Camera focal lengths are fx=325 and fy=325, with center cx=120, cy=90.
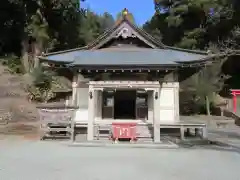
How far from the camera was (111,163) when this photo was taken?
937 centimetres

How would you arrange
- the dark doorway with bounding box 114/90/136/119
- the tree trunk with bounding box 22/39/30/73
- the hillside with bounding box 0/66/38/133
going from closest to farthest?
1. the dark doorway with bounding box 114/90/136/119
2. the hillside with bounding box 0/66/38/133
3. the tree trunk with bounding box 22/39/30/73

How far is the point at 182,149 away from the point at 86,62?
19.6 ft

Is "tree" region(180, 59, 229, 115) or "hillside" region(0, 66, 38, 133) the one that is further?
"tree" region(180, 59, 229, 115)

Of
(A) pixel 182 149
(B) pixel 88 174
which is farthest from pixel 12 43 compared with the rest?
(B) pixel 88 174

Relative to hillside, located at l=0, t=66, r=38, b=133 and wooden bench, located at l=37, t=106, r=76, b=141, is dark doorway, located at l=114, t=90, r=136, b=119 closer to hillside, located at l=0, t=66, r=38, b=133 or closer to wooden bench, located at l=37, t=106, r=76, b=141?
wooden bench, located at l=37, t=106, r=76, b=141

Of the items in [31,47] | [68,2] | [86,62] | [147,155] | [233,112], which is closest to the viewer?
[147,155]

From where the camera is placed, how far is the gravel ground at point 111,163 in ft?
25.1

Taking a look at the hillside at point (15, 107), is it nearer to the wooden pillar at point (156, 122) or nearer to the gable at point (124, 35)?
the gable at point (124, 35)

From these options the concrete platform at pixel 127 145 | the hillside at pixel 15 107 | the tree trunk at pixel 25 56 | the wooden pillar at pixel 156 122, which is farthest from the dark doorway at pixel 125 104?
the tree trunk at pixel 25 56

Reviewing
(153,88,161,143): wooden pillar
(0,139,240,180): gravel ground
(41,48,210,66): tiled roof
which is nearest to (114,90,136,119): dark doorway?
(41,48,210,66): tiled roof

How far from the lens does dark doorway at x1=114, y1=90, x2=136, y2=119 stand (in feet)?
56.4

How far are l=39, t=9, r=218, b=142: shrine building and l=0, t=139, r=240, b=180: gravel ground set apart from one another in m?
2.72

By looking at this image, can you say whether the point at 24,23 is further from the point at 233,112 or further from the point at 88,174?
the point at 88,174

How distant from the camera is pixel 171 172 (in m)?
8.17
